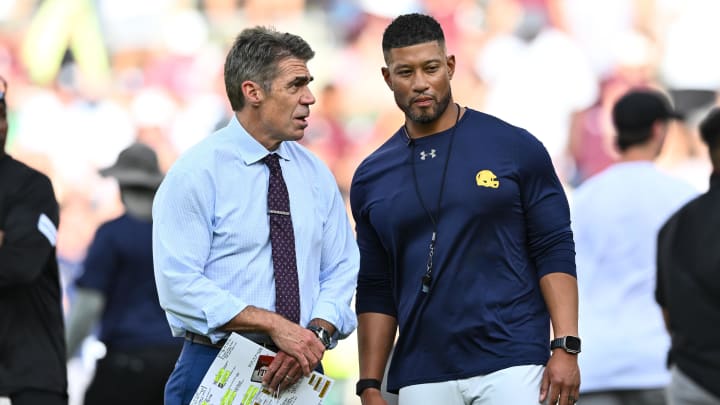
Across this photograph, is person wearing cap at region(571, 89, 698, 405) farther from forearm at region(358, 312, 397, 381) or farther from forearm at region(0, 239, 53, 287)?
forearm at region(0, 239, 53, 287)

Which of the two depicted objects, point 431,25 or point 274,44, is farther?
point 431,25

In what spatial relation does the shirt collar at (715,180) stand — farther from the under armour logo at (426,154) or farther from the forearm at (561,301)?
the under armour logo at (426,154)

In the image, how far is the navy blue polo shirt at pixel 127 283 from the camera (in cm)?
800

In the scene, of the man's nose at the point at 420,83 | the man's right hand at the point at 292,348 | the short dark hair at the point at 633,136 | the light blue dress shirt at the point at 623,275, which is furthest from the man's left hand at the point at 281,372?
the short dark hair at the point at 633,136

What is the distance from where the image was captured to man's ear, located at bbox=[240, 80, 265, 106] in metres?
5.12

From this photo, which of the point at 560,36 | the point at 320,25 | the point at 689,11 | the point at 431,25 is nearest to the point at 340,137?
the point at 320,25


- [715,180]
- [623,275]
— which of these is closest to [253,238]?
[715,180]

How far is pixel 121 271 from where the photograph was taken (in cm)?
807

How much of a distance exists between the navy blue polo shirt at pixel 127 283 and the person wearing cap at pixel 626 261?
2341mm

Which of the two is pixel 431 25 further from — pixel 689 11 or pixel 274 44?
pixel 689 11

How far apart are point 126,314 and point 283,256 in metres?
3.23

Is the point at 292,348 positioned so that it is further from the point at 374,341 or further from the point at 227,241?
the point at 374,341

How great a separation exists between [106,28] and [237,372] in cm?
885

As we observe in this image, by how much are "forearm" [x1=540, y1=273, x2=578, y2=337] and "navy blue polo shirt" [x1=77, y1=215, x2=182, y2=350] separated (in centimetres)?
323
